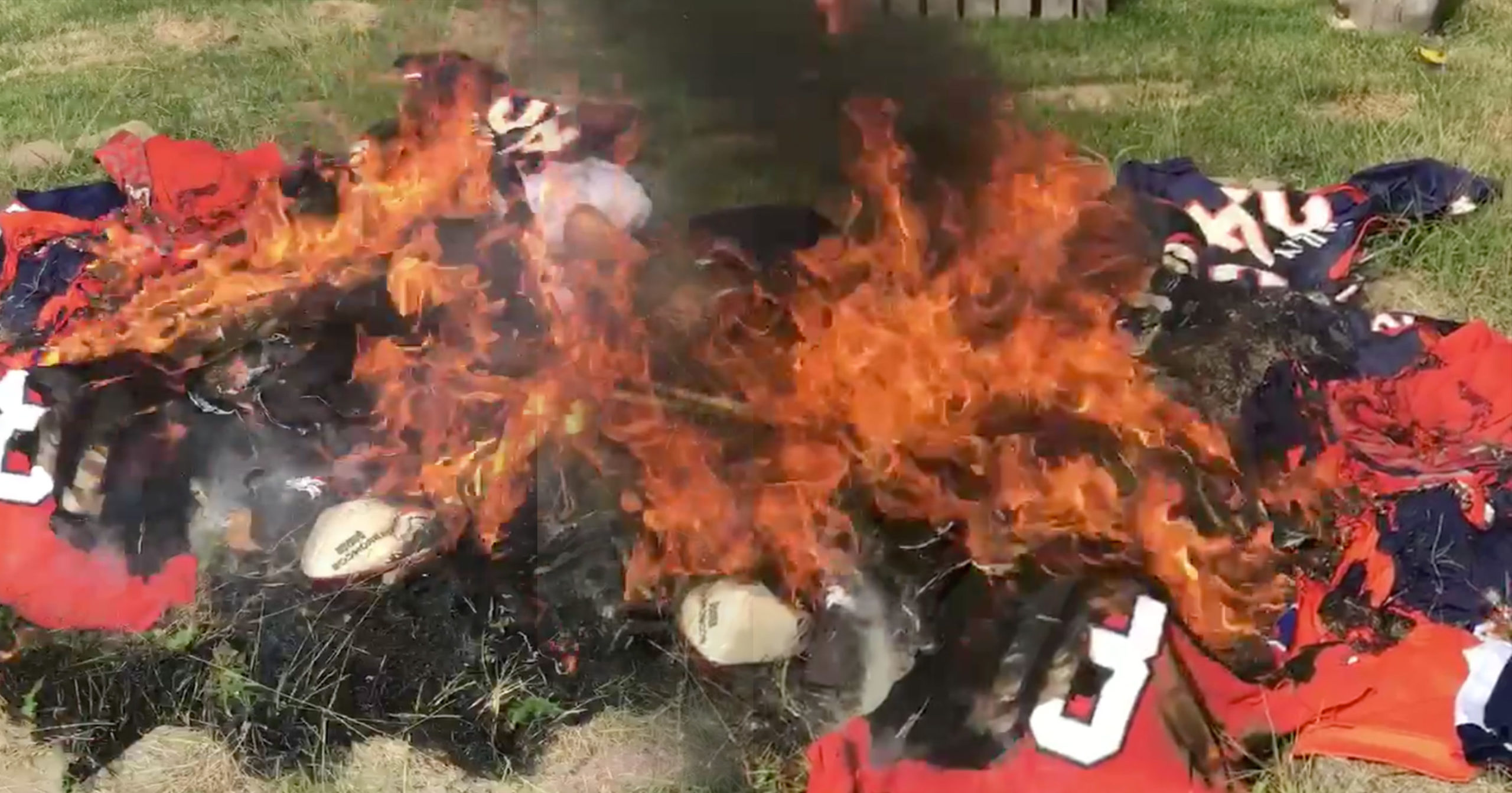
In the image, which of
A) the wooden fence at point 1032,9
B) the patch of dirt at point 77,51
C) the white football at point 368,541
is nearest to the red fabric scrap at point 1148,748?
the white football at point 368,541

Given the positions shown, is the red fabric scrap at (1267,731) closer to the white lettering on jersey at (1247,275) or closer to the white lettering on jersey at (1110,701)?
the white lettering on jersey at (1110,701)

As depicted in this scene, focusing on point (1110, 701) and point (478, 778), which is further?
point (478, 778)

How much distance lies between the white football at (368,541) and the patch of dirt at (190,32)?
3.21 meters

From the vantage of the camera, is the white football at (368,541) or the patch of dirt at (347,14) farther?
the patch of dirt at (347,14)

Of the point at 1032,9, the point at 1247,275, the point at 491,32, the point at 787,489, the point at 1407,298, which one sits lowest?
the point at 1407,298

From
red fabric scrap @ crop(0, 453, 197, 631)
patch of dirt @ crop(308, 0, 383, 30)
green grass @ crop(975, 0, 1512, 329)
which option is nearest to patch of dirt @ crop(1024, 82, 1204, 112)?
green grass @ crop(975, 0, 1512, 329)

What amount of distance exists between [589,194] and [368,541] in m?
1.19

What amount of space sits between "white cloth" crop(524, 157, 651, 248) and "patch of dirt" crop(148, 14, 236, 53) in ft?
7.81

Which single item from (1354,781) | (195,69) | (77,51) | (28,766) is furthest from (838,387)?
(77,51)

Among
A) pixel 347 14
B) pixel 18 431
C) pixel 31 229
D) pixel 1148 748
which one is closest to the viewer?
pixel 1148 748

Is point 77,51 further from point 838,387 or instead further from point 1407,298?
→ point 1407,298

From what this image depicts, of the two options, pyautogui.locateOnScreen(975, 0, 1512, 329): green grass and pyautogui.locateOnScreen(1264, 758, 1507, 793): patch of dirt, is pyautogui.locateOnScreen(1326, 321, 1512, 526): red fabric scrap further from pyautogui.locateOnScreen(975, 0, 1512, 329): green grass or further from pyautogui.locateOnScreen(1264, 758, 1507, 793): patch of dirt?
pyautogui.locateOnScreen(1264, 758, 1507, 793): patch of dirt

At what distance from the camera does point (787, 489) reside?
2387 millimetres

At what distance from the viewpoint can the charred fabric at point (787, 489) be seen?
2.16 metres
